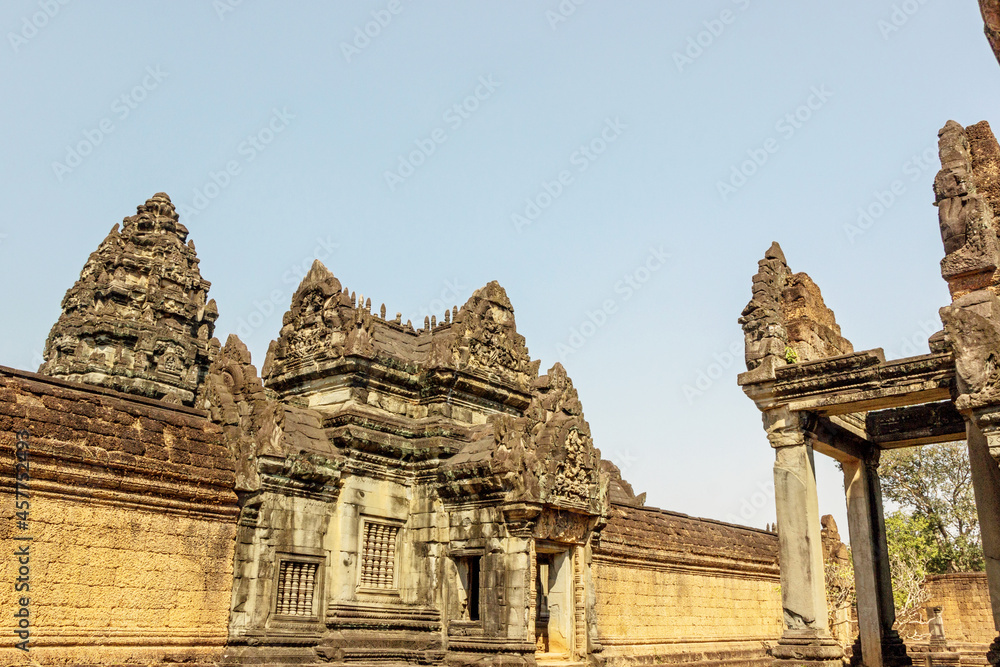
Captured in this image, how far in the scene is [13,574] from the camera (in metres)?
9.23

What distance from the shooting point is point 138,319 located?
29172 mm

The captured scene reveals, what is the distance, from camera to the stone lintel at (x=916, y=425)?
579 inches

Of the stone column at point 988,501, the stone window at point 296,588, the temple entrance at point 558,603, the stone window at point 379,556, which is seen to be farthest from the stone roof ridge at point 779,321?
the stone window at point 296,588

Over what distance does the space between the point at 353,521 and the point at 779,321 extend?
7.82m

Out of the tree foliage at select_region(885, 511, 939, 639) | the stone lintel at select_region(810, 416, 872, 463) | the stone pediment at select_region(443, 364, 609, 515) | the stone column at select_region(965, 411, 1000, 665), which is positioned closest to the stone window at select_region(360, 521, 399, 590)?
the stone pediment at select_region(443, 364, 609, 515)

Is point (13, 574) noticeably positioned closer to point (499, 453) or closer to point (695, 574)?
point (499, 453)

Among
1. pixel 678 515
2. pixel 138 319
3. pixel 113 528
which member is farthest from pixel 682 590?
pixel 138 319

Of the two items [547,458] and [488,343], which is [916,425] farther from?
[488,343]

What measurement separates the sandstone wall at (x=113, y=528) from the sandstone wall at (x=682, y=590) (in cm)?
767

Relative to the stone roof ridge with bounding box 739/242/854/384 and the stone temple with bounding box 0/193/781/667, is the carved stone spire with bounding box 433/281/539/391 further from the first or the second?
the stone roof ridge with bounding box 739/242/854/384

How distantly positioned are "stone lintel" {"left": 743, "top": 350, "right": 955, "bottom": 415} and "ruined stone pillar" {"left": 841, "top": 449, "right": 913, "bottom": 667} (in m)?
3.02

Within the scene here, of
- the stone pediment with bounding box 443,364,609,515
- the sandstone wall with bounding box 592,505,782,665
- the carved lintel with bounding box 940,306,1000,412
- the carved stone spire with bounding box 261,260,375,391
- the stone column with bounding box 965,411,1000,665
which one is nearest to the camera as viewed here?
the carved lintel with bounding box 940,306,1000,412

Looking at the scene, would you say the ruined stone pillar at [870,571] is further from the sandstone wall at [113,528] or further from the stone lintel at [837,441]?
the sandstone wall at [113,528]

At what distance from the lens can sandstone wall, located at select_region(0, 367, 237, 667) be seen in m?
9.49
